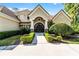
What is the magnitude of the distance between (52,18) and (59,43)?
2.52 ft

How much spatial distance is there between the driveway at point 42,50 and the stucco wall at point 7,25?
0.58m

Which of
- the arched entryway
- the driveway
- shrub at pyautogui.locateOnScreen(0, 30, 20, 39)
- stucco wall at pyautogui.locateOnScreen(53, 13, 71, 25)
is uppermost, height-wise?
stucco wall at pyautogui.locateOnScreen(53, 13, 71, 25)

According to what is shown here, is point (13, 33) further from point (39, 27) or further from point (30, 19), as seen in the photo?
point (39, 27)

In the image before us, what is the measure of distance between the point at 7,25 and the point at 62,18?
5.25ft

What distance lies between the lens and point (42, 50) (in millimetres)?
4023

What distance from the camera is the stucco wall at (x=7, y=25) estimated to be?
4188 mm

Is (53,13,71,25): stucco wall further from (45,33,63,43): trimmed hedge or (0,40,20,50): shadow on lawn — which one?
(0,40,20,50): shadow on lawn

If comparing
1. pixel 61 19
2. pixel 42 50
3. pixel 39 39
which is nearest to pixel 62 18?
pixel 61 19

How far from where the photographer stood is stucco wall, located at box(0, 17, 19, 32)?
4188 millimetres

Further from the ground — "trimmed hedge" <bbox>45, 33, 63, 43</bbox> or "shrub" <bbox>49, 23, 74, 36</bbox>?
"shrub" <bbox>49, 23, 74, 36</bbox>

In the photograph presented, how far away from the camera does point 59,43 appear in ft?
13.8

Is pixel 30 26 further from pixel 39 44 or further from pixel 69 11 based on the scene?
pixel 69 11

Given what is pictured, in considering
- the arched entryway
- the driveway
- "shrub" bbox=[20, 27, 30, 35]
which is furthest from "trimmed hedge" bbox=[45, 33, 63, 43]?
"shrub" bbox=[20, 27, 30, 35]

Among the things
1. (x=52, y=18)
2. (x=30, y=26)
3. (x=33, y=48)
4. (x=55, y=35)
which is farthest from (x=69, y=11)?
(x=33, y=48)
